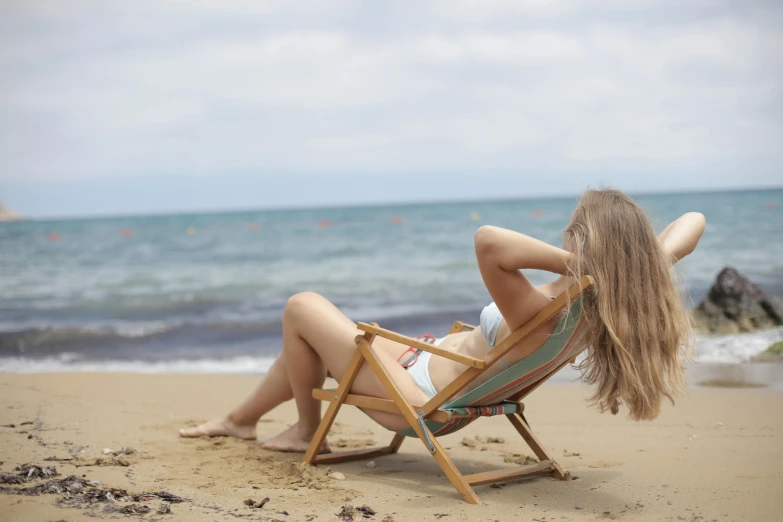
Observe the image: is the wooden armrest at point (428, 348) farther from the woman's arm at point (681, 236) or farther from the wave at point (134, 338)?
the wave at point (134, 338)

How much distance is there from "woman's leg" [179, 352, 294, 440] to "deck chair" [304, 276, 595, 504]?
1.24 ft

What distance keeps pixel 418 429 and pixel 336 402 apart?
0.50 meters

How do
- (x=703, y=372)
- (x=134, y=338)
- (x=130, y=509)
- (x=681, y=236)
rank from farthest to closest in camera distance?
(x=134, y=338) → (x=703, y=372) → (x=681, y=236) → (x=130, y=509)

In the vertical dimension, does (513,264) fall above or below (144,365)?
above

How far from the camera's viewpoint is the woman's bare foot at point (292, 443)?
402 cm

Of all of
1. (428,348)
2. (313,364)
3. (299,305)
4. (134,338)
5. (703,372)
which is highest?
(299,305)

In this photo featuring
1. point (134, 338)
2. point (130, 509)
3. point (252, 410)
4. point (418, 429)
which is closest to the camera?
point (130, 509)

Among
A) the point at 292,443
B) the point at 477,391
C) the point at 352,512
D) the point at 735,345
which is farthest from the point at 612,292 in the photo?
the point at 735,345

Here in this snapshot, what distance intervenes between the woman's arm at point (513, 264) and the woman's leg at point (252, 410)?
60.0 inches

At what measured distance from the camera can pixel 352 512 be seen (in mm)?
2984

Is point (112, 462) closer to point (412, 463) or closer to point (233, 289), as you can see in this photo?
point (412, 463)

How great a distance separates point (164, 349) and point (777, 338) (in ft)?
22.6

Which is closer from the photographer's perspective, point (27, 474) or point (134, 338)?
point (27, 474)

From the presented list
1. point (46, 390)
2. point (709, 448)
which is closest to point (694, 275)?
point (709, 448)
